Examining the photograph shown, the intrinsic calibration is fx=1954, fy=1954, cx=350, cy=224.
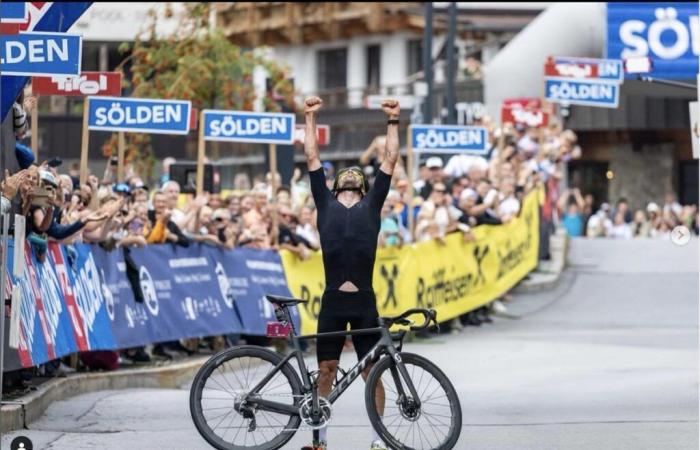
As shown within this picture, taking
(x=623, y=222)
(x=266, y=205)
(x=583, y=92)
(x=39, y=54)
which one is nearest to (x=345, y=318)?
(x=39, y=54)

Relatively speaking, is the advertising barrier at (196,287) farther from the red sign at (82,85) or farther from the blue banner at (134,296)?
the red sign at (82,85)

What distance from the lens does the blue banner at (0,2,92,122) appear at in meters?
13.9

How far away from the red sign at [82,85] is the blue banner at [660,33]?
13940 millimetres

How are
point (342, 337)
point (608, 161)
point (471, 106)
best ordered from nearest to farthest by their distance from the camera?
1. point (342, 337)
2. point (471, 106)
3. point (608, 161)

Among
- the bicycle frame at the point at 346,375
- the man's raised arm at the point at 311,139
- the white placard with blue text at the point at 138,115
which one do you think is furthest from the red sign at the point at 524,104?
the bicycle frame at the point at 346,375

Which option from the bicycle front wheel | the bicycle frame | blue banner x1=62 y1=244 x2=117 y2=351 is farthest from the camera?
blue banner x1=62 y1=244 x2=117 y2=351

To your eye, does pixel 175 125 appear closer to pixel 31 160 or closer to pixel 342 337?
pixel 31 160

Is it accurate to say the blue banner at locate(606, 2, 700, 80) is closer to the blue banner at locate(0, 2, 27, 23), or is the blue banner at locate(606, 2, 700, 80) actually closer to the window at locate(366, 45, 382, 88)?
the blue banner at locate(0, 2, 27, 23)

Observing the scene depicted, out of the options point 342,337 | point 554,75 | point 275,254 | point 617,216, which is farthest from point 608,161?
point 342,337

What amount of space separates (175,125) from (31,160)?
15.1 ft

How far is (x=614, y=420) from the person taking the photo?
1415 cm

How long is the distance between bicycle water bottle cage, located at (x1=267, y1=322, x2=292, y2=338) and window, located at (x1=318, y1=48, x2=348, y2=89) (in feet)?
173

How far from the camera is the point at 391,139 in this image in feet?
38.3

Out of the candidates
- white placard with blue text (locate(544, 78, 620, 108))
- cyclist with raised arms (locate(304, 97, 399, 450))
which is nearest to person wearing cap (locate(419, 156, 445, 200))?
white placard with blue text (locate(544, 78, 620, 108))
